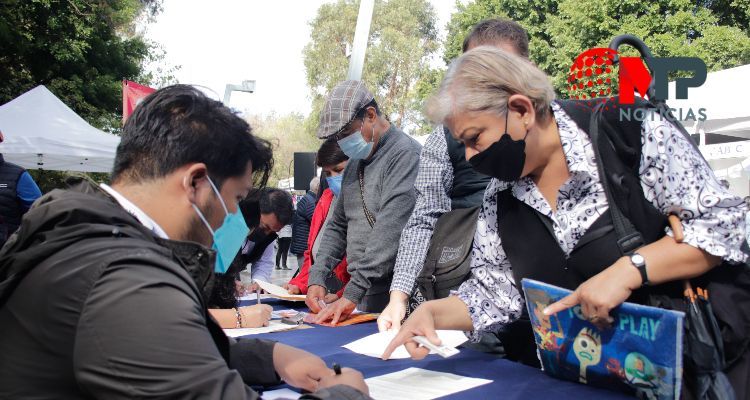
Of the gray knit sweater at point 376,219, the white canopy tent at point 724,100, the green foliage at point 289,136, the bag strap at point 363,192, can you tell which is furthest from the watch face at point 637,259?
the green foliage at point 289,136

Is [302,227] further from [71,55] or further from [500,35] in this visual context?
[71,55]

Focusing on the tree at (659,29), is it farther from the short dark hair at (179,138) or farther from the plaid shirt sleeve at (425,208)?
the short dark hair at (179,138)

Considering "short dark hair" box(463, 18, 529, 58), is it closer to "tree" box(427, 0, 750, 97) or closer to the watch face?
the watch face

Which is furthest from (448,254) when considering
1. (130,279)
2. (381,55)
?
(381,55)

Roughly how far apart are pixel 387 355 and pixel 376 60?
93.8 feet

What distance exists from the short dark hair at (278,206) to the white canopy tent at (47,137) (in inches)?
186

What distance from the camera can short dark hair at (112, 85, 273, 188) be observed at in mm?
1152

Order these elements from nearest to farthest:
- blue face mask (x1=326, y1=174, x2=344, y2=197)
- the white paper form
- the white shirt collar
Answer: the white shirt collar, the white paper form, blue face mask (x1=326, y1=174, x2=344, y2=197)

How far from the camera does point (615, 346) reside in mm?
1396

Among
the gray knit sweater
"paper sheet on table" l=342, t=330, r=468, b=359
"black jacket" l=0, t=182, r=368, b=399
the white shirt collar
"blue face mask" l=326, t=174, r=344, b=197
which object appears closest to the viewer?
"black jacket" l=0, t=182, r=368, b=399

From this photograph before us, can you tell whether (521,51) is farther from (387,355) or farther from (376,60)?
(376,60)

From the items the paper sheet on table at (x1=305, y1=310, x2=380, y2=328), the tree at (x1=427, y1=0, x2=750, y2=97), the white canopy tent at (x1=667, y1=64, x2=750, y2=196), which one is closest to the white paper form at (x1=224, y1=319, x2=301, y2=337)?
the paper sheet on table at (x1=305, y1=310, x2=380, y2=328)

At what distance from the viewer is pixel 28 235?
0.97 metres

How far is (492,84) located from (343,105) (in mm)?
1336
